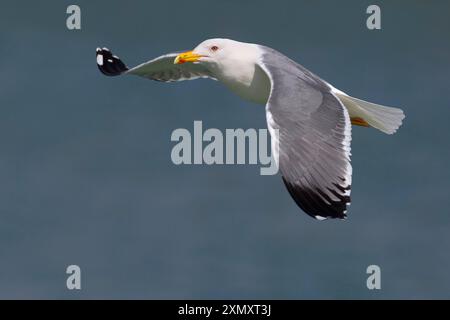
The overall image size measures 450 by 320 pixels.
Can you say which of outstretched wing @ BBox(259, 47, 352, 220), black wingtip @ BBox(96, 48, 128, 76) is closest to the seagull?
outstretched wing @ BBox(259, 47, 352, 220)

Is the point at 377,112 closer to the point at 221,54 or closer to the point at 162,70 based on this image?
the point at 221,54

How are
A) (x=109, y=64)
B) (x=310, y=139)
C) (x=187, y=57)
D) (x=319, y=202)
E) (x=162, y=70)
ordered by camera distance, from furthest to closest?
(x=109, y=64), (x=162, y=70), (x=187, y=57), (x=310, y=139), (x=319, y=202)

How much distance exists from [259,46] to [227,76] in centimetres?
29

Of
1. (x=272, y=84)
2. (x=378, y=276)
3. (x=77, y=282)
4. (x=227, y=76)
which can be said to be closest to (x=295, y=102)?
(x=272, y=84)

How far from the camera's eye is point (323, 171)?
271 inches

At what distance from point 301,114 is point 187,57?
141 cm

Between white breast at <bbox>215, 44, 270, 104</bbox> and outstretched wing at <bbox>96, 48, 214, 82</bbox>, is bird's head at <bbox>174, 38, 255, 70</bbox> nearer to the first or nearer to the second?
white breast at <bbox>215, 44, 270, 104</bbox>

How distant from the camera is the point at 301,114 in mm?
7301

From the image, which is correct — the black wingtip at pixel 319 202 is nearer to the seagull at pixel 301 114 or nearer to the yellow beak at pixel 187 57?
the seagull at pixel 301 114

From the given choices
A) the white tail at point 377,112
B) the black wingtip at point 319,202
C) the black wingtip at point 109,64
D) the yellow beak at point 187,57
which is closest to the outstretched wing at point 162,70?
the black wingtip at point 109,64

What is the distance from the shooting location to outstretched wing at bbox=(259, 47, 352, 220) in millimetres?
6738

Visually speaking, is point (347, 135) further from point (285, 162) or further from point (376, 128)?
point (376, 128)

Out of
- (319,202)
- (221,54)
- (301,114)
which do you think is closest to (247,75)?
(221,54)

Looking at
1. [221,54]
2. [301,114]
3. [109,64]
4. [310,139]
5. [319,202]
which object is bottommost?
[319,202]
